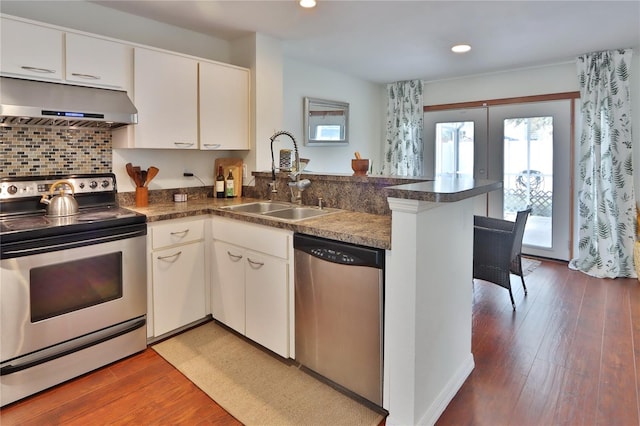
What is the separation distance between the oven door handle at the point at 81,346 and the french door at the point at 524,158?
4247 mm

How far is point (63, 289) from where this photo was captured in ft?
6.57

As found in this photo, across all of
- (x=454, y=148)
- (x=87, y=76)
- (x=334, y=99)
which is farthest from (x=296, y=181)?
(x=454, y=148)

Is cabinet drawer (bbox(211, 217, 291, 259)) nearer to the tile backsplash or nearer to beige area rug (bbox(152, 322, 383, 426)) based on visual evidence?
beige area rug (bbox(152, 322, 383, 426))

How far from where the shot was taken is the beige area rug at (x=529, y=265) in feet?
13.2

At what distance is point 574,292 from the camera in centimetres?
340

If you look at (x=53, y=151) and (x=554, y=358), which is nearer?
(x=554, y=358)

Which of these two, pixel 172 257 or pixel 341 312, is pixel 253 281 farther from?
pixel 341 312

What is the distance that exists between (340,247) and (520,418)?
115 cm

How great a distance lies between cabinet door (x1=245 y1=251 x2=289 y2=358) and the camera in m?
2.13

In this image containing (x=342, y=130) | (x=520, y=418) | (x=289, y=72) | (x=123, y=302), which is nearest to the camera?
(x=520, y=418)

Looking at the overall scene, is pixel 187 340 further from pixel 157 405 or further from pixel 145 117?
pixel 145 117

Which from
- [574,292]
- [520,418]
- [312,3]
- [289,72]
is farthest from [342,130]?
[520,418]

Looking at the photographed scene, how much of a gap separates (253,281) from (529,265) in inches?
134

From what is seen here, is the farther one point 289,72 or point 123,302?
point 289,72
